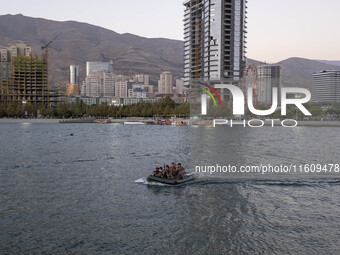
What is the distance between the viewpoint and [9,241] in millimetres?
28719

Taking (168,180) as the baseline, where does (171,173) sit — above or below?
above

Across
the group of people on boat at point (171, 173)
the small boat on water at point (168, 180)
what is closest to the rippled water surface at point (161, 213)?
the small boat on water at point (168, 180)

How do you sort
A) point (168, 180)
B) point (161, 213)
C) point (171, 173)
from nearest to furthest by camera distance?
point (161, 213) → point (168, 180) → point (171, 173)

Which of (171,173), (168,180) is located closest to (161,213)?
(168,180)

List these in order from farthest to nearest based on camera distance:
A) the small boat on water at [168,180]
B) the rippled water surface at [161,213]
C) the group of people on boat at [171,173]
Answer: the group of people on boat at [171,173] < the small boat on water at [168,180] < the rippled water surface at [161,213]

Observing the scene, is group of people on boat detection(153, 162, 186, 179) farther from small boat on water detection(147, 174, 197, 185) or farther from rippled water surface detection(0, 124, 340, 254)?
rippled water surface detection(0, 124, 340, 254)

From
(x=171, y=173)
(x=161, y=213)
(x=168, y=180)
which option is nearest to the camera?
(x=161, y=213)

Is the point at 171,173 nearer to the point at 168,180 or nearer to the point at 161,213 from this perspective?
the point at 168,180

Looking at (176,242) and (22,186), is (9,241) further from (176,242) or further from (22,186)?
(22,186)

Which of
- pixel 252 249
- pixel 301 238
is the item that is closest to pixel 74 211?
pixel 252 249

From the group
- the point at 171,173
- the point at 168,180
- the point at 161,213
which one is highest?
the point at 171,173

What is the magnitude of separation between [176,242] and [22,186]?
2690 centimetres

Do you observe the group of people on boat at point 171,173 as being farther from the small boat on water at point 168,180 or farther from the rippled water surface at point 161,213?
the rippled water surface at point 161,213

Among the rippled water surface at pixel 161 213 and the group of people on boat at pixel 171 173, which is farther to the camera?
the group of people on boat at pixel 171 173
